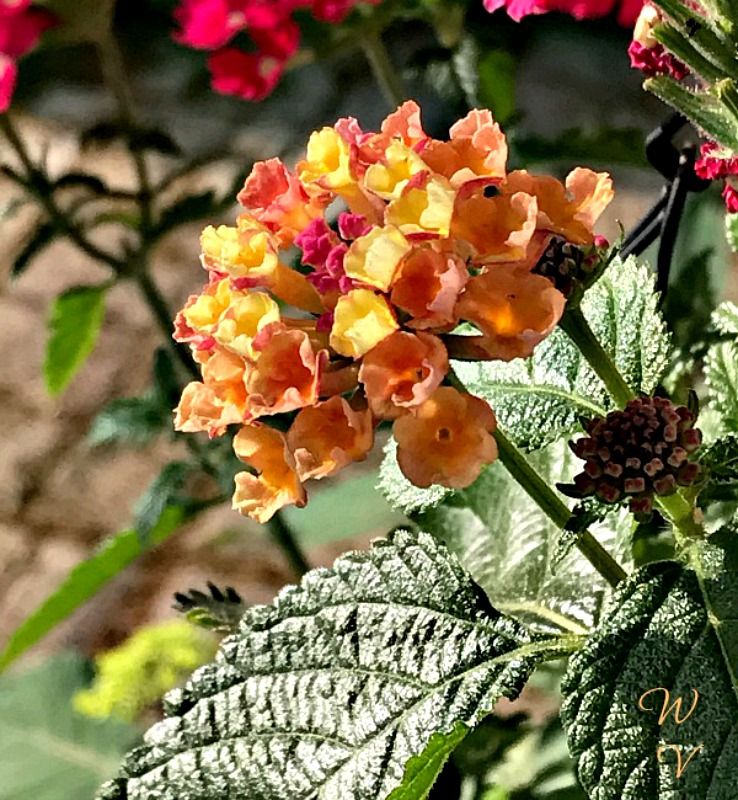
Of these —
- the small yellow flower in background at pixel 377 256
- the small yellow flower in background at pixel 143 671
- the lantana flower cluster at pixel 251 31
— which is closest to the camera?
the small yellow flower in background at pixel 377 256

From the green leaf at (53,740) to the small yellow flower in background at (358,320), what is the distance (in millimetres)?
683

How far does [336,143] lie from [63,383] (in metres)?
0.66

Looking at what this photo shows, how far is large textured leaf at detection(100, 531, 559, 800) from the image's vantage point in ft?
1.17

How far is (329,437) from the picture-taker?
0.34 m

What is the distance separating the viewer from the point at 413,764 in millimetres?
329

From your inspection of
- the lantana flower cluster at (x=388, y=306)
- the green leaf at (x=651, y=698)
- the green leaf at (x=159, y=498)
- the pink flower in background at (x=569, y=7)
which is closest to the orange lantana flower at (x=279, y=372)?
the lantana flower cluster at (x=388, y=306)

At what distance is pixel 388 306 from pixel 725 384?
16 centimetres

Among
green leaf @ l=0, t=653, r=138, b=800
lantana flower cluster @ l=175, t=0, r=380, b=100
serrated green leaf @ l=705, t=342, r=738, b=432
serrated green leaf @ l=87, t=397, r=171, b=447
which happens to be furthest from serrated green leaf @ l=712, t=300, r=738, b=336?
green leaf @ l=0, t=653, r=138, b=800

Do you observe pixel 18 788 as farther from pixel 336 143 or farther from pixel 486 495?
pixel 336 143

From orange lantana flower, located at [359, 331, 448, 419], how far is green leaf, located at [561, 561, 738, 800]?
9cm

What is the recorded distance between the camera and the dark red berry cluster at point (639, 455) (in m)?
0.35

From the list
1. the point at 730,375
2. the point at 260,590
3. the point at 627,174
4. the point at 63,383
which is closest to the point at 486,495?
the point at 730,375

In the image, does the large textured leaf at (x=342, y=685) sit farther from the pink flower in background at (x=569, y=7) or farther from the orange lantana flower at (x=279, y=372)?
the pink flower in background at (x=569, y=7)

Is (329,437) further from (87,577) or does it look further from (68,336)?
(68,336)
